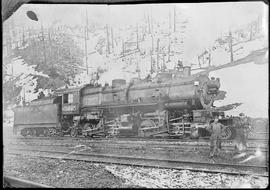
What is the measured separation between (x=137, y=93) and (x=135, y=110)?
8.1 inches

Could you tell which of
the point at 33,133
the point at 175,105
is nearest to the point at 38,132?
the point at 33,133

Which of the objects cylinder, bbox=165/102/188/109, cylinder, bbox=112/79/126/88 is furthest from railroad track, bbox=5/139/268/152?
cylinder, bbox=112/79/126/88

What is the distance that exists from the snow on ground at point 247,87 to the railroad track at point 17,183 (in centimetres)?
128

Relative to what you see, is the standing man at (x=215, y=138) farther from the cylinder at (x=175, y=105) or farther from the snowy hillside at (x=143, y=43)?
the cylinder at (x=175, y=105)

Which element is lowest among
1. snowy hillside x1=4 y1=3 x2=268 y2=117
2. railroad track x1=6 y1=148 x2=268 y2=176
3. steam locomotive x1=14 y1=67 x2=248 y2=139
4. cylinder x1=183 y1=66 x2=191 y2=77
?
railroad track x1=6 y1=148 x2=268 y2=176

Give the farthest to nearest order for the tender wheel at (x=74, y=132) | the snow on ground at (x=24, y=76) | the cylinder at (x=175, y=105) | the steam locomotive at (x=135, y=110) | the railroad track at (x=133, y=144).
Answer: the tender wheel at (x=74, y=132)
the snow on ground at (x=24, y=76)
the cylinder at (x=175, y=105)
the steam locomotive at (x=135, y=110)
the railroad track at (x=133, y=144)

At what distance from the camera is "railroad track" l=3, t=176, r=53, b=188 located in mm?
2031

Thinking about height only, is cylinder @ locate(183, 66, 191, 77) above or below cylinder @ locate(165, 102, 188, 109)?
above

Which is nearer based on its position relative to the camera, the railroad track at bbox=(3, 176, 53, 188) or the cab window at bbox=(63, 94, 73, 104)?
the railroad track at bbox=(3, 176, 53, 188)

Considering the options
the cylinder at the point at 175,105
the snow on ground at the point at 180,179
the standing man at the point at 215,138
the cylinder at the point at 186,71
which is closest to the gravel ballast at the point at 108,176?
the snow on ground at the point at 180,179

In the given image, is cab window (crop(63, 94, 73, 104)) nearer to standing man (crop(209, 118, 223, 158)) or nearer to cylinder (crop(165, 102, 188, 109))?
cylinder (crop(165, 102, 188, 109))

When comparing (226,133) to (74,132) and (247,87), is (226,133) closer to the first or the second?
(247,87)

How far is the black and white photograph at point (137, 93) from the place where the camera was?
1788 mm

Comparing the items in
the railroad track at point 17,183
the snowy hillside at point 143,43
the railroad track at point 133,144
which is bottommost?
the railroad track at point 17,183
